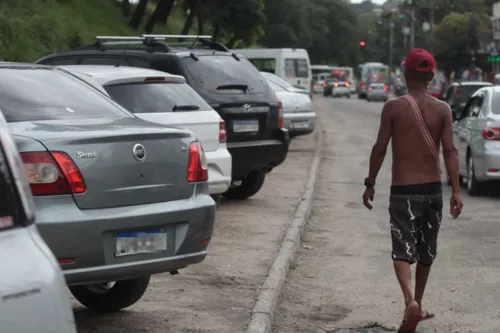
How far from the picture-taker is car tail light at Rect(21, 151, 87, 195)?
6.04 meters

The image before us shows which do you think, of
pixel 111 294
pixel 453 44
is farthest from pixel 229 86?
pixel 453 44

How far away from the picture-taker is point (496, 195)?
637 inches

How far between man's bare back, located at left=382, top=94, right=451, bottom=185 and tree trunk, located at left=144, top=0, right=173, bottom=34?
149 feet

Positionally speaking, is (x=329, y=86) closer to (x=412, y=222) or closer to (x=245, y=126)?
(x=245, y=126)

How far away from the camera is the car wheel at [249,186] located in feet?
47.2

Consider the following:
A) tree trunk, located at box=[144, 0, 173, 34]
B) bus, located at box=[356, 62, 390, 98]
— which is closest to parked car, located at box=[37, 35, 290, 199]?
tree trunk, located at box=[144, 0, 173, 34]

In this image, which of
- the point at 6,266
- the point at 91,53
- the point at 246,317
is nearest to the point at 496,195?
the point at 91,53

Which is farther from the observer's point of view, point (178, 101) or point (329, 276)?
point (178, 101)

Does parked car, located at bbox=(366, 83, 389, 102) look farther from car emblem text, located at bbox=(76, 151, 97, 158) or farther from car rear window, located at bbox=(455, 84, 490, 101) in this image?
car emblem text, located at bbox=(76, 151, 97, 158)

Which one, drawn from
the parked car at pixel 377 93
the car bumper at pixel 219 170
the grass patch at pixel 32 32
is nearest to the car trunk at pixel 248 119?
the car bumper at pixel 219 170

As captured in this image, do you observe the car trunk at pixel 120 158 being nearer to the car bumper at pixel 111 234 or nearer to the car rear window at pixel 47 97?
the car bumper at pixel 111 234

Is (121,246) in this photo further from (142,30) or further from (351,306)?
(142,30)

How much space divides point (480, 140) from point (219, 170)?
534cm

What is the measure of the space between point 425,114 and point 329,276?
2.74 meters
